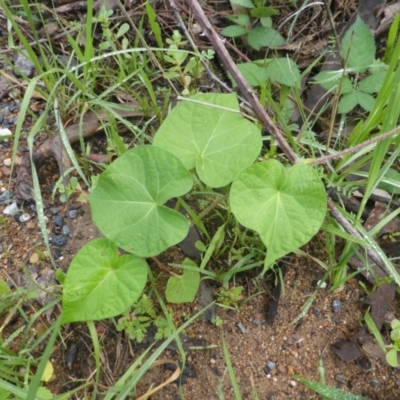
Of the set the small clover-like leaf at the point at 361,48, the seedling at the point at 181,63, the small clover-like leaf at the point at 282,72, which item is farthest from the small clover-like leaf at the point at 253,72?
the small clover-like leaf at the point at 361,48

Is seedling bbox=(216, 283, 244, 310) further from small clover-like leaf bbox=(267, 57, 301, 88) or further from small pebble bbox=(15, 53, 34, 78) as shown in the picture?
small pebble bbox=(15, 53, 34, 78)

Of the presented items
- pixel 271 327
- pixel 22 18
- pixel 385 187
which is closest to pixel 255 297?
pixel 271 327

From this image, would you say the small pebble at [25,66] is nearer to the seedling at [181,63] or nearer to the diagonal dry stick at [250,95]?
the seedling at [181,63]

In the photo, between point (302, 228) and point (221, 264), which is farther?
point (221, 264)

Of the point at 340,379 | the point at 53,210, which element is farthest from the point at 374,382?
the point at 53,210

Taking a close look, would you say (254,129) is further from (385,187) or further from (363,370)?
(363,370)

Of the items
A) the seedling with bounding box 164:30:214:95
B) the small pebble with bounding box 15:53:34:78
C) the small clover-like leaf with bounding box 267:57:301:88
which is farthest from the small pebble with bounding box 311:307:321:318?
the small pebble with bounding box 15:53:34:78

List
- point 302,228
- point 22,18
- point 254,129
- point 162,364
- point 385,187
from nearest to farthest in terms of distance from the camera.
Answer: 1. point 302,228
2. point 254,129
3. point 162,364
4. point 385,187
5. point 22,18
